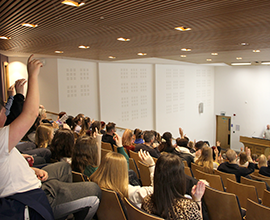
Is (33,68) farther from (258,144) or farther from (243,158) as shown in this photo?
(258,144)

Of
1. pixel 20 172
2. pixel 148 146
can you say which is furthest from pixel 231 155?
pixel 20 172

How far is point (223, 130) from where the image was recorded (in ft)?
52.0

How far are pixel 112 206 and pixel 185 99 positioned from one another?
42.3ft

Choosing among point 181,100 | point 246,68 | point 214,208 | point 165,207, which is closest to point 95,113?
point 181,100

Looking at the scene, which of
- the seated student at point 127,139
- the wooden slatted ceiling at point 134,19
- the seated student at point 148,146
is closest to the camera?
the wooden slatted ceiling at point 134,19

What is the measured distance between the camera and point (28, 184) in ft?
4.92

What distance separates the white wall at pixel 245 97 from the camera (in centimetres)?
1366

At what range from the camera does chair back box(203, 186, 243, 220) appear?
8.24 feet

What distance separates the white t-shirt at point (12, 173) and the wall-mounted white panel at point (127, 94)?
8.87m

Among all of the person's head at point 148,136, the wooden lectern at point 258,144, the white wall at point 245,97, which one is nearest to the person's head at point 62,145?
the person's head at point 148,136

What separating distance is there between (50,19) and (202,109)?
13514 millimetres

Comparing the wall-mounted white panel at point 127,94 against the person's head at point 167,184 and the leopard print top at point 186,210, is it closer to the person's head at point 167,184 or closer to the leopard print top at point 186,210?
the person's head at point 167,184

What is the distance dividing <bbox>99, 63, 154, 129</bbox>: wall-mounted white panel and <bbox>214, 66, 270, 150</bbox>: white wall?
5798mm

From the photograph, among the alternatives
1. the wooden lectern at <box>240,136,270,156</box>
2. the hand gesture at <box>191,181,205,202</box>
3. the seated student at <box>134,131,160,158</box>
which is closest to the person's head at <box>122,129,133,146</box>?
the seated student at <box>134,131,160,158</box>
